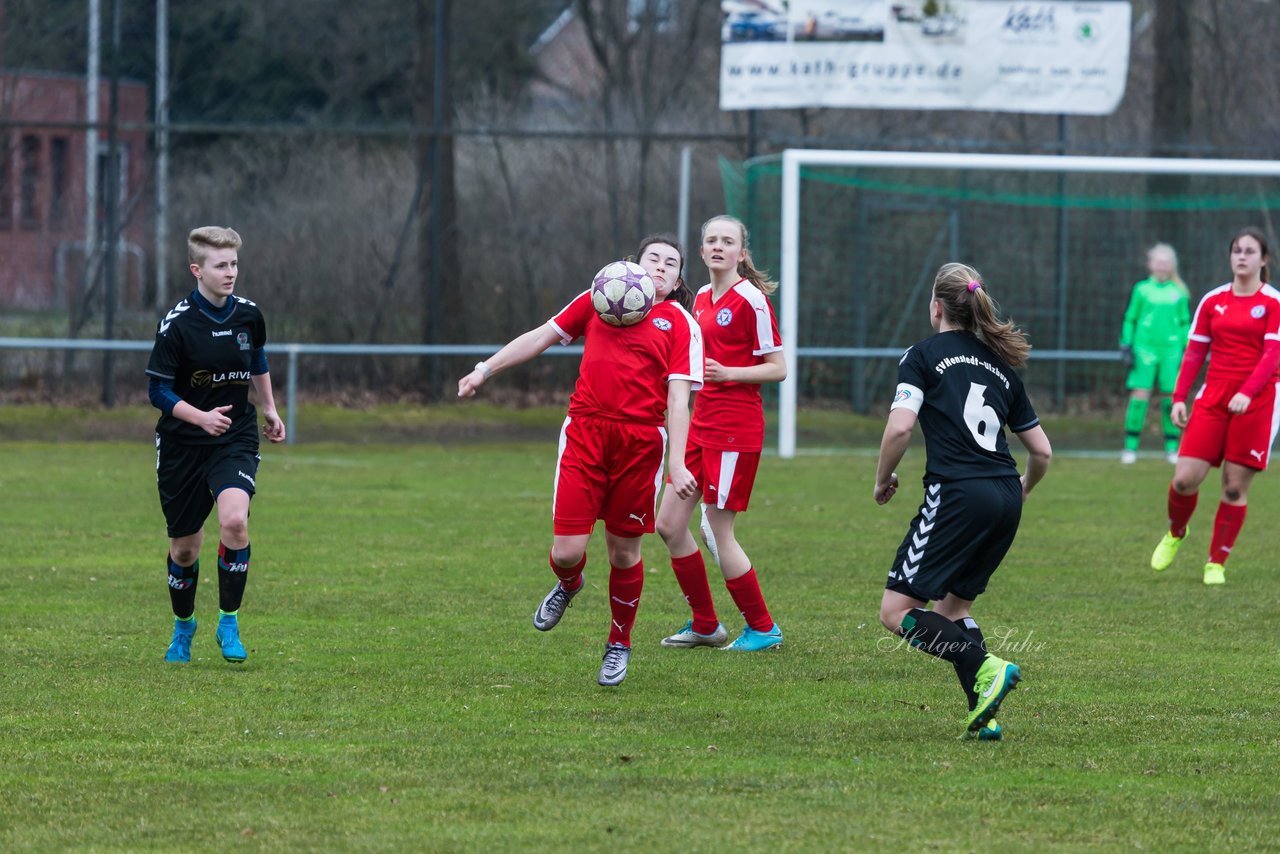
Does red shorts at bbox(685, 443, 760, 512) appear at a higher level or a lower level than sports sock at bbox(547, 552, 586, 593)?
higher

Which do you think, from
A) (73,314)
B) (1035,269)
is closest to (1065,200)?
(1035,269)

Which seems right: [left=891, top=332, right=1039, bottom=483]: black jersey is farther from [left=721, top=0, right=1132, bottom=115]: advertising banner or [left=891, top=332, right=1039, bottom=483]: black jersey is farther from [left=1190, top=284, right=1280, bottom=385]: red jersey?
[left=721, top=0, right=1132, bottom=115]: advertising banner

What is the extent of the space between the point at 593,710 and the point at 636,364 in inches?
52.8

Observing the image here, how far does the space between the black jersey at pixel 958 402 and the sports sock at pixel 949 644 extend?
48cm

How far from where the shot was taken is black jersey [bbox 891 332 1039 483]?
225 inches

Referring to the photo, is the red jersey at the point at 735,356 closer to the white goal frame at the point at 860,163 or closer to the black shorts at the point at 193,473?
the black shorts at the point at 193,473

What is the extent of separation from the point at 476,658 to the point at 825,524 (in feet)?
17.5

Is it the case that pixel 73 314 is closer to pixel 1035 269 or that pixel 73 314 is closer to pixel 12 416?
pixel 12 416

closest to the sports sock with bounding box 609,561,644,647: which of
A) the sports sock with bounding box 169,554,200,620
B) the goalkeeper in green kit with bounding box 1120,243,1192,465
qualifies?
the sports sock with bounding box 169,554,200,620

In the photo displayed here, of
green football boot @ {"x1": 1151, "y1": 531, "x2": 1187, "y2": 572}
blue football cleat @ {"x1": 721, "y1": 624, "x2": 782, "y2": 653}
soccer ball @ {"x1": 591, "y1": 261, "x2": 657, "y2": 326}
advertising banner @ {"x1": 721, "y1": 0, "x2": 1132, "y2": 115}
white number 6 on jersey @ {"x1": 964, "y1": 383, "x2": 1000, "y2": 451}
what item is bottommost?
blue football cleat @ {"x1": 721, "y1": 624, "x2": 782, "y2": 653}

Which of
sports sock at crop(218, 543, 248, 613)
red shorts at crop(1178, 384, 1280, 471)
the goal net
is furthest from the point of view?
the goal net

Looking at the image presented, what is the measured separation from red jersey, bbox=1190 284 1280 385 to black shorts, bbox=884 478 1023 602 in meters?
4.19

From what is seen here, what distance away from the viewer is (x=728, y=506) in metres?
7.43

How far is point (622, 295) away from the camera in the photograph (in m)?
6.46
